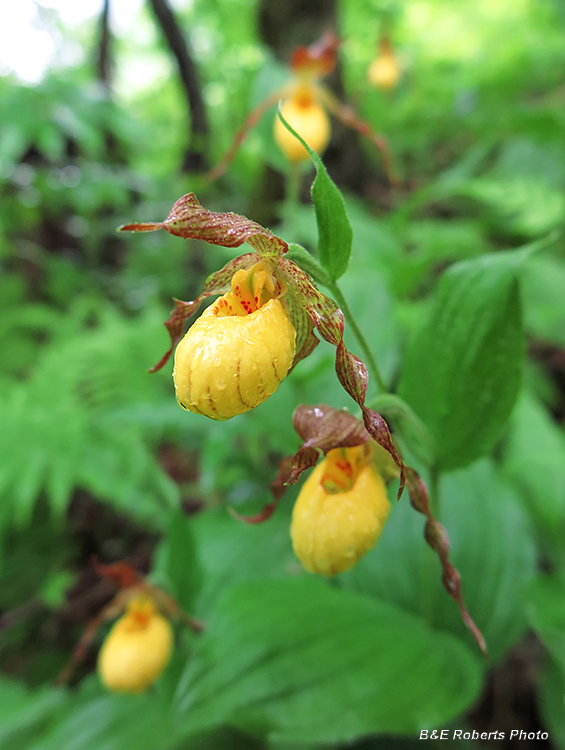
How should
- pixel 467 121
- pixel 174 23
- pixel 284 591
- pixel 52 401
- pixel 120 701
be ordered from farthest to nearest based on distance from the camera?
pixel 174 23
pixel 467 121
pixel 52 401
pixel 120 701
pixel 284 591

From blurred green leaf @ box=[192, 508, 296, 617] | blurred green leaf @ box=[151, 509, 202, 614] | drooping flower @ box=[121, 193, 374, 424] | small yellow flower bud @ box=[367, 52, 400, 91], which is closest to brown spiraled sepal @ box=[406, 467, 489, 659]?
drooping flower @ box=[121, 193, 374, 424]

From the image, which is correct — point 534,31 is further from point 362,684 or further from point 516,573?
point 362,684

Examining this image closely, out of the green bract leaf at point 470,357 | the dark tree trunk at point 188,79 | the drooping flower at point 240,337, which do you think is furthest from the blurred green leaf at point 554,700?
the dark tree trunk at point 188,79

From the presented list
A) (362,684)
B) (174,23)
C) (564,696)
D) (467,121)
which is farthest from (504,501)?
(174,23)

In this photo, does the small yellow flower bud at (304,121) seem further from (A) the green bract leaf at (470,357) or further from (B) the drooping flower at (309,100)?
(A) the green bract leaf at (470,357)

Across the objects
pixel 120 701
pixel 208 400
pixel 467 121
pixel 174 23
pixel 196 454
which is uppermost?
pixel 174 23

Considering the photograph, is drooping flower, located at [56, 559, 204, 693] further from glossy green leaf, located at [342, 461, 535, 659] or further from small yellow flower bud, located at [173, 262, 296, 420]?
small yellow flower bud, located at [173, 262, 296, 420]

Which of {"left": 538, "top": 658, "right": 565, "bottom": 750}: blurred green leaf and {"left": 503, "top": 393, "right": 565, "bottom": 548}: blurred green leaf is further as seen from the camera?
{"left": 503, "top": 393, "right": 565, "bottom": 548}: blurred green leaf
